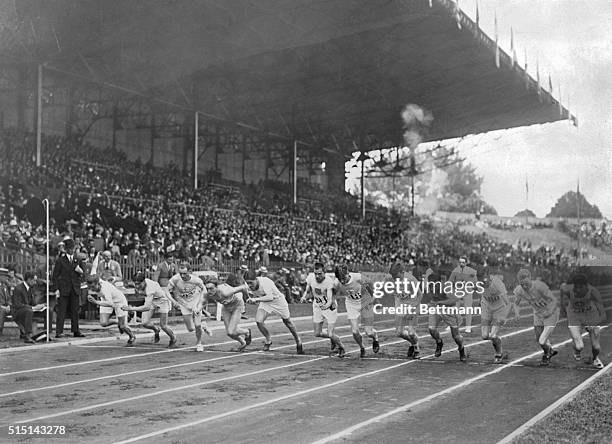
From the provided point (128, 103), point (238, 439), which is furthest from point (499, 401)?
point (128, 103)

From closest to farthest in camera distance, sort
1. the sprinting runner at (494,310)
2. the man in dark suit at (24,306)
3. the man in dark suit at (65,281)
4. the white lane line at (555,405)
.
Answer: the white lane line at (555,405) < the sprinting runner at (494,310) < the man in dark suit at (24,306) < the man in dark suit at (65,281)

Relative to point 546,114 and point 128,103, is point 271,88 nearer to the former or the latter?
point 128,103

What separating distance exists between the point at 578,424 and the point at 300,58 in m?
24.5

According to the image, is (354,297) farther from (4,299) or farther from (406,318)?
(4,299)

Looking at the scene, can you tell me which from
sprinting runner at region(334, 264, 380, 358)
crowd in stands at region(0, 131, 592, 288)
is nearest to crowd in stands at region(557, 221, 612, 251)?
crowd in stands at region(0, 131, 592, 288)

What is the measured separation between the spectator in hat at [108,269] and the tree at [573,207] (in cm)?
1313

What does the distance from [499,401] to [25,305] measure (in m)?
10.4

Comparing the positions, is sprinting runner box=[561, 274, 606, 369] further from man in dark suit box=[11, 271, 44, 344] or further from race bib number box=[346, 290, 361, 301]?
man in dark suit box=[11, 271, 44, 344]

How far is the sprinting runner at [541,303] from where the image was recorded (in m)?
12.5

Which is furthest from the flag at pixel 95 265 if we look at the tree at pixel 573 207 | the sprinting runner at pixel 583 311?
the tree at pixel 573 207

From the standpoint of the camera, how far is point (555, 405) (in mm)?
8453

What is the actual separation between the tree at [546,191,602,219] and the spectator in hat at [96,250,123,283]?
43.1ft

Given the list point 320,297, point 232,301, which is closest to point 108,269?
point 232,301

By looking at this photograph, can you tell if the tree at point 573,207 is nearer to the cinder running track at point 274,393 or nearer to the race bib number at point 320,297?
the cinder running track at point 274,393
